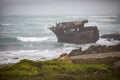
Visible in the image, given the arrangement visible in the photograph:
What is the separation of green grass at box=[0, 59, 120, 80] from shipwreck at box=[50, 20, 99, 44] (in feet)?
1.54

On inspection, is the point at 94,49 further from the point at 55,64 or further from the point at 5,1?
the point at 5,1

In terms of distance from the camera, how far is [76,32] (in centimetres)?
495

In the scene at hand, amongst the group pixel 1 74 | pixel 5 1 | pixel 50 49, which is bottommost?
pixel 1 74

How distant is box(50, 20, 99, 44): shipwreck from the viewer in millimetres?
4902

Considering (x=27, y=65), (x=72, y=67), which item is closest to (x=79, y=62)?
(x=72, y=67)

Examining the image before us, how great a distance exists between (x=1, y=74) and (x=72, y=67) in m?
1.29

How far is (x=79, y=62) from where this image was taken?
15.6 feet

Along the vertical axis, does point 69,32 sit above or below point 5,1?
below

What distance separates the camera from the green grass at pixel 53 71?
15.1 feet

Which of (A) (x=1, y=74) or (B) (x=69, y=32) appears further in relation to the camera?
(B) (x=69, y=32)

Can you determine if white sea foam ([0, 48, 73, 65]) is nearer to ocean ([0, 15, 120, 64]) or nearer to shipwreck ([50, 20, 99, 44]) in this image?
ocean ([0, 15, 120, 64])

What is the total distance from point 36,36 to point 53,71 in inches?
29.5

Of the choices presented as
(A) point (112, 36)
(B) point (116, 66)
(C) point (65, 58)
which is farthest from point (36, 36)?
(B) point (116, 66)

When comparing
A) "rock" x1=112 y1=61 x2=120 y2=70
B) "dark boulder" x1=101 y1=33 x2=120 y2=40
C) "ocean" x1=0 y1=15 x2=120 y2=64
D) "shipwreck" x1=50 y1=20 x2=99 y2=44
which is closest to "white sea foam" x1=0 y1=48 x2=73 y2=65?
"ocean" x1=0 y1=15 x2=120 y2=64
